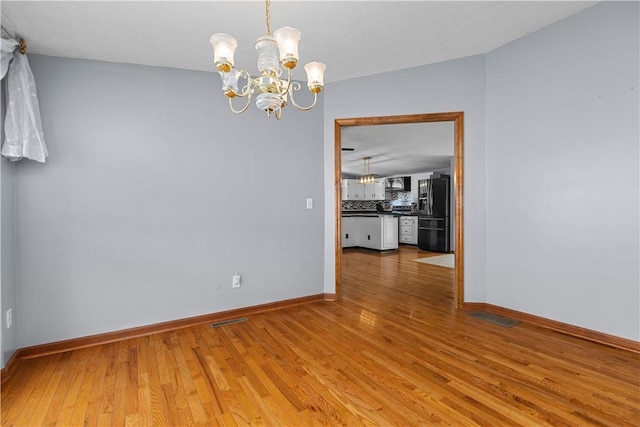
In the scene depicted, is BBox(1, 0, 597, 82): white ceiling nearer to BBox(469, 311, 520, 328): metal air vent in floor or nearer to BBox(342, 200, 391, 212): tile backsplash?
BBox(469, 311, 520, 328): metal air vent in floor

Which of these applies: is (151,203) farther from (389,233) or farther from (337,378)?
(389,233)

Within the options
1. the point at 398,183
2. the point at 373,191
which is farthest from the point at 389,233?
the point at 398,183

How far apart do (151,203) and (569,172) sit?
11.4 ft

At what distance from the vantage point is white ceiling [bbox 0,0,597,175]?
6.76 ft

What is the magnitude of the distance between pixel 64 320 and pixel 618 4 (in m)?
4.69

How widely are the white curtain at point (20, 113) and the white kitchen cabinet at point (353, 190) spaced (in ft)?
24.3

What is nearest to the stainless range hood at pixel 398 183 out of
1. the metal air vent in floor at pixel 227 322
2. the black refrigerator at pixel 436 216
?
the black refrigerator at pixel 436 216

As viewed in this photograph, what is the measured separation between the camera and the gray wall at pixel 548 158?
7.40 ft

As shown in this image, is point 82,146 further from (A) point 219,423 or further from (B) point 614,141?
(B) point 614,141

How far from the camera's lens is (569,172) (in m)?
2.53

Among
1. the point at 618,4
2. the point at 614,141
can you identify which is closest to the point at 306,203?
the point at 614,141

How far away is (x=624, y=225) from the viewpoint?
7.39 ft

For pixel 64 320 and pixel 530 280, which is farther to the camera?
pixel 530 280

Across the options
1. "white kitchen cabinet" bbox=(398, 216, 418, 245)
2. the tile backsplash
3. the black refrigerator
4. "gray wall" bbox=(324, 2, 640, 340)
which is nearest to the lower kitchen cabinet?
the black refrigerator
